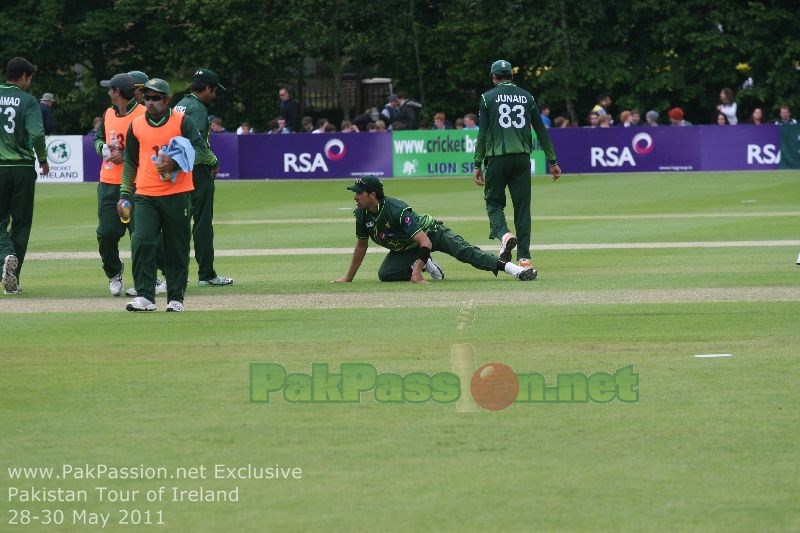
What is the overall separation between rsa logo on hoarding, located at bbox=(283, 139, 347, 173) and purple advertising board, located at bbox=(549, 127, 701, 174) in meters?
5.09

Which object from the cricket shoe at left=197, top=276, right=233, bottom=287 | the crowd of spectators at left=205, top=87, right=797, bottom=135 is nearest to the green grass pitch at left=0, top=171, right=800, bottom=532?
the cricket shoe at left=197, top=276, right=233, bottom=287

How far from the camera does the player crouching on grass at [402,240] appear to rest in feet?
47.4

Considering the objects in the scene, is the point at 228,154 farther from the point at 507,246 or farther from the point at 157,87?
the point at 157,87

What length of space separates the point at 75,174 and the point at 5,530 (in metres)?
34.2

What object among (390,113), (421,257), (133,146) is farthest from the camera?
(390,113)

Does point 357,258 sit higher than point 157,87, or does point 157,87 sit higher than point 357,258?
point 157,87

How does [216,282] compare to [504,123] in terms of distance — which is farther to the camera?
[504,123]

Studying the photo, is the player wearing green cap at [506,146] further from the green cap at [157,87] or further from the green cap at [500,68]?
the green cap at [157,87]

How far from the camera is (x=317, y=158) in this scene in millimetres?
38438

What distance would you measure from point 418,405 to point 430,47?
40.7 m

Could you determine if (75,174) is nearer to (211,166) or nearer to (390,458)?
(211,166)

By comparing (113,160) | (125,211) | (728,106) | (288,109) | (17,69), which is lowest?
(125,211)

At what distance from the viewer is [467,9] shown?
156 feet

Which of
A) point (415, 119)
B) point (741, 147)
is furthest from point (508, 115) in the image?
point (415, 119)
